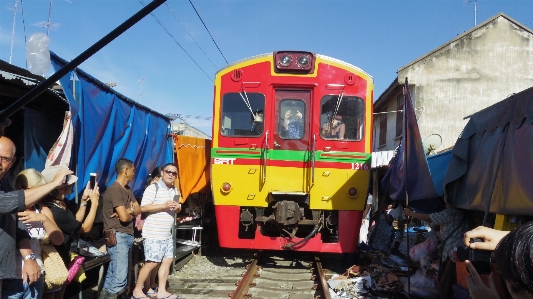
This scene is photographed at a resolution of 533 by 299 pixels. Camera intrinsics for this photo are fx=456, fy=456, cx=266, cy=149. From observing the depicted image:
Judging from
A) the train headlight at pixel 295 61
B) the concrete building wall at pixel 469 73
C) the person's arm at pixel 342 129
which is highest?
the concrete building wall at pixel 469 73

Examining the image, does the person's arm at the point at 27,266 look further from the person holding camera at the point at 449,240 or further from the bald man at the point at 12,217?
the person holding camera at the point at 449,240

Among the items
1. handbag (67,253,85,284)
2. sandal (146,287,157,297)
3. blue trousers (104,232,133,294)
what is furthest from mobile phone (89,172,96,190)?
sandal (146,287,157,297)

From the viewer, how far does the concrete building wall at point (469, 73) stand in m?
16.2

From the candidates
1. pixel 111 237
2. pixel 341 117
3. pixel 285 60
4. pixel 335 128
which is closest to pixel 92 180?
pixel 111 237

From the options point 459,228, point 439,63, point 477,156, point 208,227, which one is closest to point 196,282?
point 208,227

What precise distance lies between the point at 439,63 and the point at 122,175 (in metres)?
14.4

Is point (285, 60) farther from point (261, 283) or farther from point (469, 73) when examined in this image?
point (469, 73)

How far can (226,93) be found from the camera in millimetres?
7668

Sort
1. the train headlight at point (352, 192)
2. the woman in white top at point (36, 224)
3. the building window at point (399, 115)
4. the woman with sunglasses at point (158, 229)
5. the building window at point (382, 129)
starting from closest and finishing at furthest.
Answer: the woman in white top at point (36, 224)
the woman with sunglasses at point (158, 229)
the train headlight at point (352, 192)
the building window at point (399, 115)
the building window at point (382, 129)

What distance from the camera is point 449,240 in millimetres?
5379

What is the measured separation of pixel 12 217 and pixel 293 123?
526cm

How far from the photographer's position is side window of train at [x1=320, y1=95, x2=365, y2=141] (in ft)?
24.7

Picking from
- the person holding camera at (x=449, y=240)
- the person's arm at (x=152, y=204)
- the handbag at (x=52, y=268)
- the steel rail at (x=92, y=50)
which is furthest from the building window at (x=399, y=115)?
the steel rail at (x=92, y=50)

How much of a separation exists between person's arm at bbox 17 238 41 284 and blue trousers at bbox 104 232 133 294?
1.87 meters
